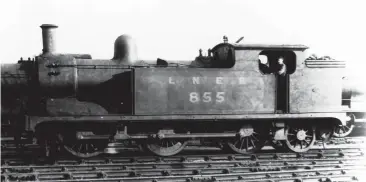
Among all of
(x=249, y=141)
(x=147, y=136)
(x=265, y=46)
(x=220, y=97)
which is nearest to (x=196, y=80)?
(x=220, y=97)

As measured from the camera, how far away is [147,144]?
30.3ft

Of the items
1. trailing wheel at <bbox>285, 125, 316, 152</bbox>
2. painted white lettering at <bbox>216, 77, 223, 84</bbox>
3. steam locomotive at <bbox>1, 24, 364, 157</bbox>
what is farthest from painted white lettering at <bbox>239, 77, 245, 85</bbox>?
trailing wheel at <bbox>285, 125, 316, 152</bbox>

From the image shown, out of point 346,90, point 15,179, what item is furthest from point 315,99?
point 15,179

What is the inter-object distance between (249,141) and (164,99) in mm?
2453

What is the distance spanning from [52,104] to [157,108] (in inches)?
87.2

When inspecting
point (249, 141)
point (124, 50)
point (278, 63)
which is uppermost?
point (124, 50)

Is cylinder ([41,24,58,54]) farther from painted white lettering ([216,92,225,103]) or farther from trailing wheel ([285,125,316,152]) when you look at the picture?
trailing wheel ([285,125,316,152])

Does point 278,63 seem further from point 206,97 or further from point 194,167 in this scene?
point 194,167

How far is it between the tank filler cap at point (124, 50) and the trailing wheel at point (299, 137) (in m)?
4.06

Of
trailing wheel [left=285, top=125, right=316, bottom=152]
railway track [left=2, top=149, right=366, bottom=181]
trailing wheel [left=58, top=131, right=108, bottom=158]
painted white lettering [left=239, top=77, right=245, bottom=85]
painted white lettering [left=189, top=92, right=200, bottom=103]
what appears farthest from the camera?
trailing wheel [left=285, top=125, right=316, bottom=152]

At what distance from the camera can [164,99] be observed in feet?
29.2

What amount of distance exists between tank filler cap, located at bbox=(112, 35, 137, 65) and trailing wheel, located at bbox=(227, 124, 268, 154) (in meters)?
3.02

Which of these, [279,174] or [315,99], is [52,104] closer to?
[279,174]

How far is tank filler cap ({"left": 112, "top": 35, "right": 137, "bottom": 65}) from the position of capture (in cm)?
913
